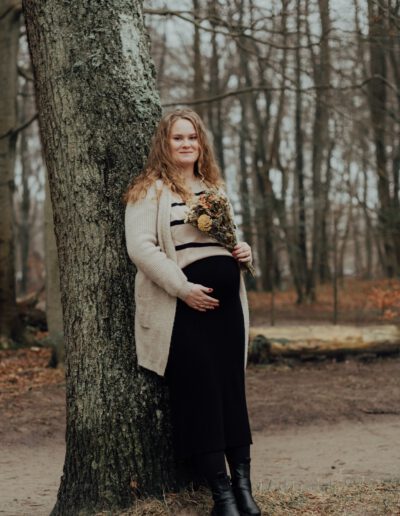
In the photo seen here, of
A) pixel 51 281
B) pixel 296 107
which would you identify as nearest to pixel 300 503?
pixel 51 281

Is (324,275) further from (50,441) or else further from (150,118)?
(150,118)

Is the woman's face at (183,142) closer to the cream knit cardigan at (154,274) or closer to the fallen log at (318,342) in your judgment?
the cream knit cardigan at (154,274)

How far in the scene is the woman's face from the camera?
4293 mm

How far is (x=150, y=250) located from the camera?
4.07 meters

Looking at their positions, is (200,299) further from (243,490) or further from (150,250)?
(243,490)

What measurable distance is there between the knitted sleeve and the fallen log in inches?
259

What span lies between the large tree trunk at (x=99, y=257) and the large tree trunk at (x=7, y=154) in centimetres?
839

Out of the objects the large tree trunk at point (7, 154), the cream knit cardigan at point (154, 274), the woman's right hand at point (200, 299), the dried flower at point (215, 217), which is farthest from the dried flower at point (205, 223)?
the large tree trunk at point (7, 154)

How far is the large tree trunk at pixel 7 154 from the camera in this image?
40.9 ft

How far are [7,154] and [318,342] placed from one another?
5867 millimetres

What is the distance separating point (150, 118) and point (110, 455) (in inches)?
75.3

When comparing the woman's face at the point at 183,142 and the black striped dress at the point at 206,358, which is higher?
the woman's face at the point at 183,142

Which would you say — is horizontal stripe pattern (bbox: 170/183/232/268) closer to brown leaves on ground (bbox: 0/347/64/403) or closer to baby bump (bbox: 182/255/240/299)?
baby bump (bbox: 182/255/240/299)

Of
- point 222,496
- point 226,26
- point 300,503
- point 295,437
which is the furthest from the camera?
point 226,26
